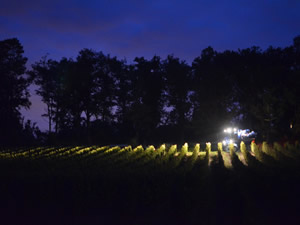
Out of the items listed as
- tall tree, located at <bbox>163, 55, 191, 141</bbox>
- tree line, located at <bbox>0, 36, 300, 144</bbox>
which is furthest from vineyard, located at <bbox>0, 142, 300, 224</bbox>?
tall tree, located at <bbox>163, 55, 191, 141</bbox>

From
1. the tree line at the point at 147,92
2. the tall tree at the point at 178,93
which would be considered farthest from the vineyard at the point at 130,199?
the tall tree at the point at 178,93

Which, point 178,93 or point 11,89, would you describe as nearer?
point 11,89

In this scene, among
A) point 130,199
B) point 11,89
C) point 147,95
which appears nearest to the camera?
point 130,199

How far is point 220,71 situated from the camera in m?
44.1

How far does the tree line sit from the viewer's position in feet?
125

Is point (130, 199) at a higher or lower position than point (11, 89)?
lower

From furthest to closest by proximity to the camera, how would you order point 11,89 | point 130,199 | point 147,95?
point 147,95, point 11,89, point 130,199

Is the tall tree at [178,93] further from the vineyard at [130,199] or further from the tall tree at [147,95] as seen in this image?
the vineyard at [130,199]

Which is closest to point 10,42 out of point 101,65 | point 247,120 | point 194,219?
point 101,65

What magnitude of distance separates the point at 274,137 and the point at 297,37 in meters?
16.3

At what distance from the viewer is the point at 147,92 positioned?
46062 mm

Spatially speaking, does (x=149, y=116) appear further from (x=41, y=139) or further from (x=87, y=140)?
(x=41, y=139)

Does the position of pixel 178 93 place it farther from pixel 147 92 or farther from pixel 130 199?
pixel 130 199

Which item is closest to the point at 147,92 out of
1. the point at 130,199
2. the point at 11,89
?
the point at 11,89
